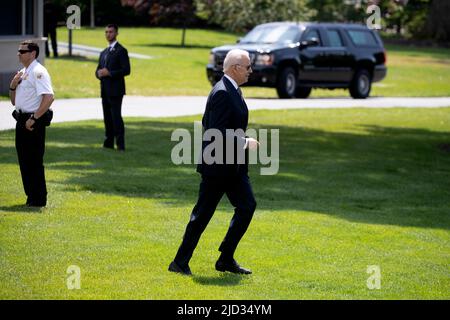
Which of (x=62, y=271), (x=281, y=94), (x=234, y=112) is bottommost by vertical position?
(x=281, y=94)

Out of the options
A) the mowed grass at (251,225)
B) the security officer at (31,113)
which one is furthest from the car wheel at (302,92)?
the security officer at (31,113)

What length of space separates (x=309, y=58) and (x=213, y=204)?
909 inches

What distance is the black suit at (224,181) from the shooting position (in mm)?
Answer: 9906

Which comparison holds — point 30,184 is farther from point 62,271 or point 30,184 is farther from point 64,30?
point 64,30

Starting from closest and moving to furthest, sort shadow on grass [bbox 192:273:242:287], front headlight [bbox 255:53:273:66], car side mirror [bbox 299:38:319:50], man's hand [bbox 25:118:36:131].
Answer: shadow on grass [bbox 192:273:242:287]
man's hand [bbox 25:118:36:131]
front headlight [bbox 255:53:273:66]
car side mirror [bbox 299:38:319:50]

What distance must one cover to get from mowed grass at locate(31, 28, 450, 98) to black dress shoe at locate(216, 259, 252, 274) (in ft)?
65.4

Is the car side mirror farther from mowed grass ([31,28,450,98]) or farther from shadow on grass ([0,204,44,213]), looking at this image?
shadow on grass ([0,204,44,213])

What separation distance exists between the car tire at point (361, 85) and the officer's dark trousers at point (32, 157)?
2185cm

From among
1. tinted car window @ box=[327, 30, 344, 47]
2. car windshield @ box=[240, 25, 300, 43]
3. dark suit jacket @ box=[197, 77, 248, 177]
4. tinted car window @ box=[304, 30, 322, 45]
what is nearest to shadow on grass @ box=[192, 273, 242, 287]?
dark suit jacket @ box=[197, 77, 248, 177]

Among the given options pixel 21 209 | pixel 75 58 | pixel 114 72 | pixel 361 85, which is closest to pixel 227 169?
pixel 21 209

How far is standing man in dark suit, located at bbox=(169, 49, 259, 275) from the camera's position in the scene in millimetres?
9906

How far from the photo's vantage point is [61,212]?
13633mm
